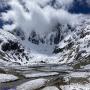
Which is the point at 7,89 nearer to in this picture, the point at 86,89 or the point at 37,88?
the point at 37,88

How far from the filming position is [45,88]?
255 feet

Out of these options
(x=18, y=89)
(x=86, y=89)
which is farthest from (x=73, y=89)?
(x=18, y=89)

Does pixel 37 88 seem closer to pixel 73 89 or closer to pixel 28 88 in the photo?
pixel 28 88

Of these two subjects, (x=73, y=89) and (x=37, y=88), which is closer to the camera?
(x=73, y=89)

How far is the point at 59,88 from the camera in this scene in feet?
255

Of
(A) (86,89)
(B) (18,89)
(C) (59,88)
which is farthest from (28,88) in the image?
(A) (86,89)

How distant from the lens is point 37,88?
260ft

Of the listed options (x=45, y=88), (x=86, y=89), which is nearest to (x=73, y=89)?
(x=86, y=89)

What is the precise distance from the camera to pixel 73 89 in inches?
2899

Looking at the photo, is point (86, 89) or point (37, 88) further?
point (37, 88)

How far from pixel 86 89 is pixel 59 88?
27.2ft

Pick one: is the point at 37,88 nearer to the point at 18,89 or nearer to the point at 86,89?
the point at 18,89

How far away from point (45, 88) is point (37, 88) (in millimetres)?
2849

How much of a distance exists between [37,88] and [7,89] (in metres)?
8.70
